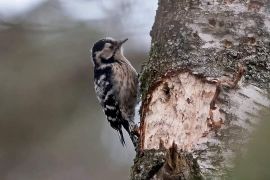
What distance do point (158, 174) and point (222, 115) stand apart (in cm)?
38

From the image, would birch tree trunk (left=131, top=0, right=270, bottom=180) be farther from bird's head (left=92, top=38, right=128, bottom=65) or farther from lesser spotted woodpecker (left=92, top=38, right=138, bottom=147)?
bird's head (left=92, top=38, right=128, bottom=65)

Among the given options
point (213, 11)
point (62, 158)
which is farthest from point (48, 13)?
point (213, 11)

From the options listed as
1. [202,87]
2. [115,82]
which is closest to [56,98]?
[115,82]

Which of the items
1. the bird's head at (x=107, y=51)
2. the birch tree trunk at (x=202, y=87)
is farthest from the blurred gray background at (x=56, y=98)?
the birch tree trunk at (x=202, y=87)

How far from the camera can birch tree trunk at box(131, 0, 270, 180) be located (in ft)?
8.25

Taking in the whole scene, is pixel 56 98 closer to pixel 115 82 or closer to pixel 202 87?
pixel 115 82

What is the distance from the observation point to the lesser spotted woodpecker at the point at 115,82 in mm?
5109

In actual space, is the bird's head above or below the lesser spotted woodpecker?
above

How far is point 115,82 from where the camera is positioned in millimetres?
5223

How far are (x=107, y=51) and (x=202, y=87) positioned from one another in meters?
2.54

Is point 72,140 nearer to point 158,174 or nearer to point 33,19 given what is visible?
point 33,19

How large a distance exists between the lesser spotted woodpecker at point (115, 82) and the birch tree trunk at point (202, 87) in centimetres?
192

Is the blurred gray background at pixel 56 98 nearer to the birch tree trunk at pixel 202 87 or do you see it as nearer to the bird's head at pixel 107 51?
the bird's head at pixel 107 51

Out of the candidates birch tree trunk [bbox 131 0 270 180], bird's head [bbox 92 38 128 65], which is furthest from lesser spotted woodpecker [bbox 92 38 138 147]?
birch tree trunk [bbox 131 0 270 180]
